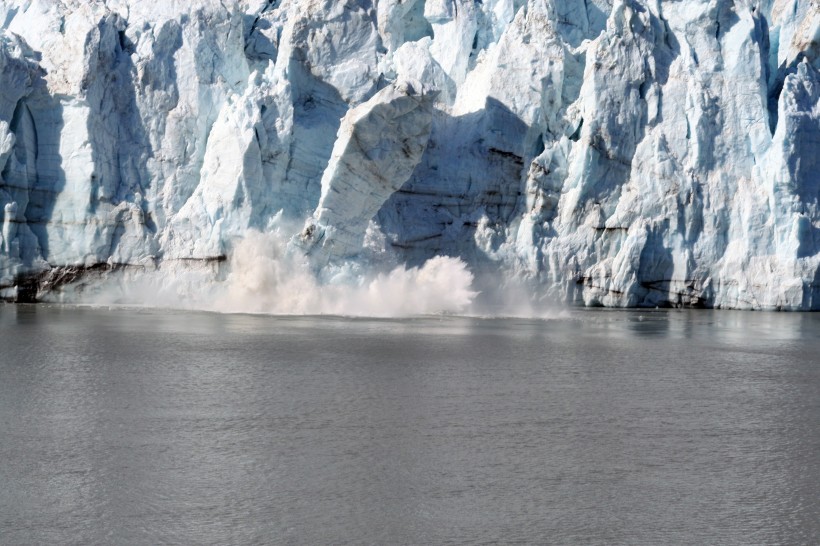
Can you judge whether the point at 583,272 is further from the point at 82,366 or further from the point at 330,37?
the point at 82,366

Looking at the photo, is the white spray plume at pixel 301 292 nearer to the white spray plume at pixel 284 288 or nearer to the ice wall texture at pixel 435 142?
the white spray plume at pixel 284 288

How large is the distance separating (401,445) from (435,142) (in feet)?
62.7

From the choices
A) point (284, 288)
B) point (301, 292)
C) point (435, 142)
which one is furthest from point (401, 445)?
point (435, 142)

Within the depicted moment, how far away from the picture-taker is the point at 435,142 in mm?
24875

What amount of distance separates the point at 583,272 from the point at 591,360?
42.7 ft

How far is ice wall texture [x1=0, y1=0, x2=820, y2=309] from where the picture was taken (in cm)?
2158

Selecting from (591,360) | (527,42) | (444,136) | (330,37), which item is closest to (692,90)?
(527,42)

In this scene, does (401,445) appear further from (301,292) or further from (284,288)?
(284,288)

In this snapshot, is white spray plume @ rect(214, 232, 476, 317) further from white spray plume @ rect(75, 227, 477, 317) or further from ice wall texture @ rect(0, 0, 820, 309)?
ice wall texture @ rect(0, 0, 820, 309)

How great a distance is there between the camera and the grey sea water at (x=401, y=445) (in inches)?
184

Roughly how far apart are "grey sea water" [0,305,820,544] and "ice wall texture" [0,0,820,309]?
389 inches

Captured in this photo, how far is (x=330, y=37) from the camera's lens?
23.3m

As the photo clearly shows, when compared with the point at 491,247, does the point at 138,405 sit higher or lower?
lower

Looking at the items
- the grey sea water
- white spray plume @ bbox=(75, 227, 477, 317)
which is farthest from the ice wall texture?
the grey sea water
